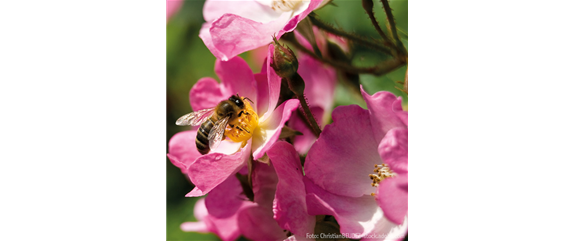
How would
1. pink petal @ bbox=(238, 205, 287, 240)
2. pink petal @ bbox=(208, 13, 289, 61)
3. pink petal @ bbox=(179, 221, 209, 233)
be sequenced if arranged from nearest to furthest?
1. pink petal @ bbox=(208, 13, 289, 61)
2. pink petal @ bbox=(238, 205, 287, 240)
3. pink petal @ bbox=(179, 221, 209, 233)

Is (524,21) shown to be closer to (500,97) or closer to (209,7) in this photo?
(500,97)

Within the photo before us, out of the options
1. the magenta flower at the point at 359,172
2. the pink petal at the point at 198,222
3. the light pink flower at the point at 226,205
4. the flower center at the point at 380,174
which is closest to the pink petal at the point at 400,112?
the magenta flower at the point at 359,172

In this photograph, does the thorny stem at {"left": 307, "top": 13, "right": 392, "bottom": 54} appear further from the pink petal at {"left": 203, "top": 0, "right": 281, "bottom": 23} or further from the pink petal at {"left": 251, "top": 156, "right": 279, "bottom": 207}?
the pink petal at {"left": 251, "top": 156, "right": 279, "bottom": 207}

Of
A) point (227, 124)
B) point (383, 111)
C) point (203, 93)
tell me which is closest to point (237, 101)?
point (227, 124)

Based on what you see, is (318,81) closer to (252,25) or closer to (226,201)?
(252,25)

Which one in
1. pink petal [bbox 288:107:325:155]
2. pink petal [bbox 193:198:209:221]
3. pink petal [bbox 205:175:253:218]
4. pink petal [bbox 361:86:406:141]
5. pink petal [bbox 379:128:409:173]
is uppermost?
pink petal [bbox 361:86:406:141]

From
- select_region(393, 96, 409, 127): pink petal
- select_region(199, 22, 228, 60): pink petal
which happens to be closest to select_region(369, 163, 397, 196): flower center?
select_region(393, 96, 409, 127): pink petal

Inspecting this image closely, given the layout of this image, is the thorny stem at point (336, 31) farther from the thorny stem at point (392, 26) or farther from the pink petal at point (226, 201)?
the pink petal at point (226, 201)
